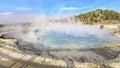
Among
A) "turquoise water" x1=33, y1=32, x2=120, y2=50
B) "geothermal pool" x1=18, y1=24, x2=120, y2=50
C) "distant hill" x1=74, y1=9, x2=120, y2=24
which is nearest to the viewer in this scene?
"turquoise water" x1=33, y1=32, x2=120, y2=50

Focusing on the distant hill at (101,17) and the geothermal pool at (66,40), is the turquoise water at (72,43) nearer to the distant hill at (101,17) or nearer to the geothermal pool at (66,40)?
the geothermal pool at (66,40)

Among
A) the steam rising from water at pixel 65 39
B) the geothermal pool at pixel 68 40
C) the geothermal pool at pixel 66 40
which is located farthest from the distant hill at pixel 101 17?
the geothermal pool at pixel 68 40

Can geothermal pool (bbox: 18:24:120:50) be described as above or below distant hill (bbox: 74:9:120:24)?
below

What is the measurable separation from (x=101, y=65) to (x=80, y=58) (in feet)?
6.41

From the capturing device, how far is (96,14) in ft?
105

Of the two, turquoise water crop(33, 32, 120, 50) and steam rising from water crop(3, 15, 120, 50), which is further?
steam rising from water crop(3, 15, 120, 50)

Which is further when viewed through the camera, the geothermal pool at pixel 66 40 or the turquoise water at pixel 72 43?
the geothermal pool at pixel 66 40

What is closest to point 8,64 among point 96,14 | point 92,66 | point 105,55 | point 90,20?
point 92,66

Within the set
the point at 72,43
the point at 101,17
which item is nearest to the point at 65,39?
the point at 72,43

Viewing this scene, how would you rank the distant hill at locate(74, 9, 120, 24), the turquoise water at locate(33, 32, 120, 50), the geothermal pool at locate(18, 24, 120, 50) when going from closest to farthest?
the turquoise water at locate(33, 32, 120, 50)
the geothermal pool at locate(18, 24, 120, 50)
the distant hill at locate(74, 9, 120, 24)

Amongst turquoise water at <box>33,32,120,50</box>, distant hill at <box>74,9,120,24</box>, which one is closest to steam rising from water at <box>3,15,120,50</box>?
turquoise water at <box>33,32,120,50</box>

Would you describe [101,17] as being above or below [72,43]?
above

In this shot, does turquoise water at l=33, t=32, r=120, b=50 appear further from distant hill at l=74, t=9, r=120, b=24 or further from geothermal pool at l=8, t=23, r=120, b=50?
distant hill at l=74, t=9, r=120, b=24

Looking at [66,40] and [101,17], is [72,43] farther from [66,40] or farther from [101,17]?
[101,17]
